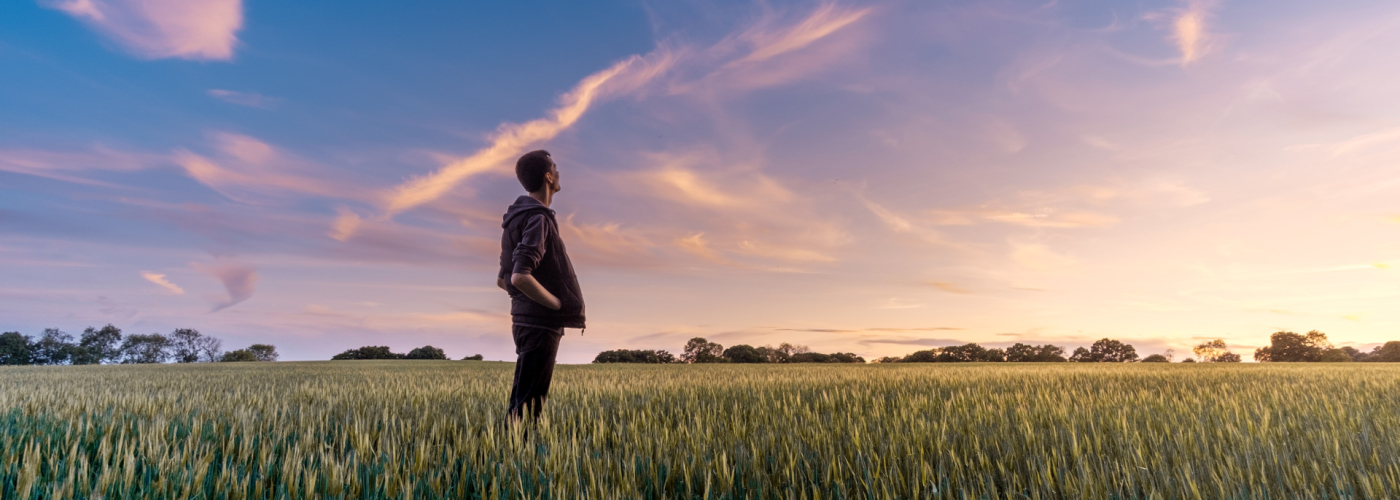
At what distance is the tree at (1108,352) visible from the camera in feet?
141

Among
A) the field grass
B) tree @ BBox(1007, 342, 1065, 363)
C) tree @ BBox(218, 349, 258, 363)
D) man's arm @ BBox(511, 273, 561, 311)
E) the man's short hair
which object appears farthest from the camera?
tree @ BBox(218, 349, 258, 363)

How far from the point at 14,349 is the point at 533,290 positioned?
92.9m

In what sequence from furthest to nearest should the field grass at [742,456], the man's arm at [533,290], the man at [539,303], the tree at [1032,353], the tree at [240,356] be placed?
the tree at [240,356] → the tree at [1032,353] → the man at [539,303] → the man's arm at [533,290] → the field grass at [742,456]

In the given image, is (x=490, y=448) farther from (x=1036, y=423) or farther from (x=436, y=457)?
(x=1036, y=423)

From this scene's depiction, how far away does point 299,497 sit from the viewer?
108 inches

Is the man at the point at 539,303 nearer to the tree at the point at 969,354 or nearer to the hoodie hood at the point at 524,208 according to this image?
the hoodie hood at the point at 524,208

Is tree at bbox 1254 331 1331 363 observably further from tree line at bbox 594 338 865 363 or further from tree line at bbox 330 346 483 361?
tree line at bbox 330 346 483 361

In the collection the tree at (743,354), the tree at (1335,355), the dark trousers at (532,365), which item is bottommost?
the tree at (1335,355)

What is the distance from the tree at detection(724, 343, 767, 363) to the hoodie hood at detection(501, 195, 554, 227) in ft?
121

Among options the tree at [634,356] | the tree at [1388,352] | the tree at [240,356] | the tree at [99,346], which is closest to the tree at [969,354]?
the tree at [634,356]

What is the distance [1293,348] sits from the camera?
47.6 m

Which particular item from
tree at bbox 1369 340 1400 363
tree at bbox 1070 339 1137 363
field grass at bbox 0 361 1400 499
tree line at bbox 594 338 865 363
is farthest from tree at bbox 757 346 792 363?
tree at bbox 1369 340 1400 363

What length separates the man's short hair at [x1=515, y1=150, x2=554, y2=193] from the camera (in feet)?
14.4

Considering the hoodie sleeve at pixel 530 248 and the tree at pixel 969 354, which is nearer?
the hoodie sleeve at pixel 530 248
